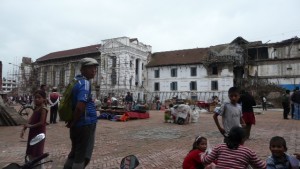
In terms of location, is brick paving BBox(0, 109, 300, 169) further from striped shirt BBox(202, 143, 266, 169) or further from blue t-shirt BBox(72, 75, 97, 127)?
striped shirt BBox(202, 143, 266, 169)

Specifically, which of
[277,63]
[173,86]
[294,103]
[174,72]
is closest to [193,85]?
[173,86]

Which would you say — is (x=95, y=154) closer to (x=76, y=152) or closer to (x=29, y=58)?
(x=76, y=152)

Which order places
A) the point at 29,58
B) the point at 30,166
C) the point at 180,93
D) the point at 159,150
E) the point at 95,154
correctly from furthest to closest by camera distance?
the point at 29,58 < the point at 180,93 < the point at 159,150 < the point at 95,154 < the point at 30,166

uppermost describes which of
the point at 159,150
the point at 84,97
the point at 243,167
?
the point at 84,97

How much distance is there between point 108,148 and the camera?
763 cm

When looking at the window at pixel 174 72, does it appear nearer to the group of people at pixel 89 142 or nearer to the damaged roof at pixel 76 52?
the damaged roof at pixel 76 52

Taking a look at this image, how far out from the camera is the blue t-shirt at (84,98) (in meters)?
3.53

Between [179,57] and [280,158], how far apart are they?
45325mm

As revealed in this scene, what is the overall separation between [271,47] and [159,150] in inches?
1644

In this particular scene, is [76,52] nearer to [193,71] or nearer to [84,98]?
[193,71]

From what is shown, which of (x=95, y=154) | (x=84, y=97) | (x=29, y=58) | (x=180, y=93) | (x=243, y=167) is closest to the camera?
(x=243, y=167)

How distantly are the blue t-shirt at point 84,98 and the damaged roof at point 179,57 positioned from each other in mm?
42064

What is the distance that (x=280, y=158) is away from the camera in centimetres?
331

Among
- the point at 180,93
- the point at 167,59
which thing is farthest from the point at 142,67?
the point at 180,93
